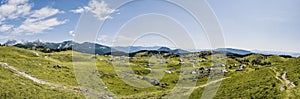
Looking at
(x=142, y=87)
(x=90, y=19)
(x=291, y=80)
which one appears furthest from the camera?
(x=142, y=87)

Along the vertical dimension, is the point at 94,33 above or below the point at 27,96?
above

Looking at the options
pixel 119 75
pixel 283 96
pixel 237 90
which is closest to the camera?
pixel 283 96

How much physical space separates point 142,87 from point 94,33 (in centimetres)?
12398

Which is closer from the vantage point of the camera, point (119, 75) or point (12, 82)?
point (12, 82)

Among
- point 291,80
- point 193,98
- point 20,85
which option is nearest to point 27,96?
point 20,85

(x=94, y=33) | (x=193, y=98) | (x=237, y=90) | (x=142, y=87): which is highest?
(x=94, y=33)

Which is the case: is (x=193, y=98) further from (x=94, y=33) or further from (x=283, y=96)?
(x=94, y=33)

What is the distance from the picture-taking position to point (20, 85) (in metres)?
62.7

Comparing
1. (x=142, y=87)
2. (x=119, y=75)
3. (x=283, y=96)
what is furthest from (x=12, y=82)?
(x=119, y=75)

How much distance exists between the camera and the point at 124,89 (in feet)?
444

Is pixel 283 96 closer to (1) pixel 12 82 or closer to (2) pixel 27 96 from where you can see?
(2) pixel 27 96

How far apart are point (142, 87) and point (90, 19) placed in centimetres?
12488

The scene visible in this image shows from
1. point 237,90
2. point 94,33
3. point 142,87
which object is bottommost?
point 142,87

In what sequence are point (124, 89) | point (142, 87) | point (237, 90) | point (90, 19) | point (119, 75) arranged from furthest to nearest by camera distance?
1. point (119, 75)
2. point (142, 87)
3. point (124, 89)
4. point (237, 90)
5. point (90, 19)
